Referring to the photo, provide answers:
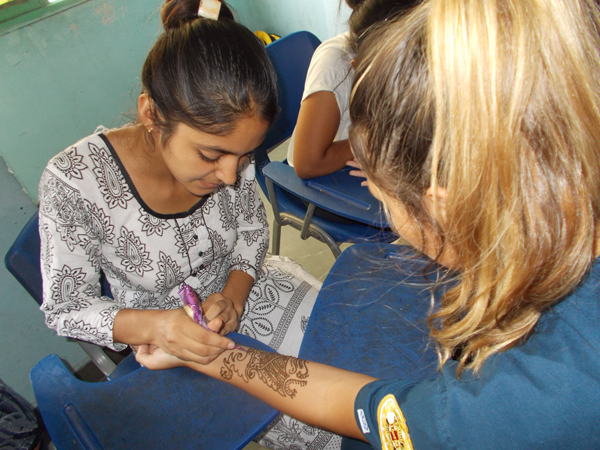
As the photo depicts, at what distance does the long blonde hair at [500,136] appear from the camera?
0.39 m

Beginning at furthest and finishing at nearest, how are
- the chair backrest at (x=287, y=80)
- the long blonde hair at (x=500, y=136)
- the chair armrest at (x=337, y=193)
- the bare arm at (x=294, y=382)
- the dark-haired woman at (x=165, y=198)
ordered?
1. the chair backrest at (x=287, y=80)
2. the chair armrest at (x=337, y=193)
3. the dark-haired woman at (x=165, y=198)
4. the bare arm at (x=294, y=382)
5. the long blonde hair at (x=500, y=136)

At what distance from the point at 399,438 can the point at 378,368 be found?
0.76 ft

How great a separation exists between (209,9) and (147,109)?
0.26m

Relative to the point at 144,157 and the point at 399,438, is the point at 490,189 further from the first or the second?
the point at 144,157

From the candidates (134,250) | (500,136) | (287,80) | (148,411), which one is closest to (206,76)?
(134,250)

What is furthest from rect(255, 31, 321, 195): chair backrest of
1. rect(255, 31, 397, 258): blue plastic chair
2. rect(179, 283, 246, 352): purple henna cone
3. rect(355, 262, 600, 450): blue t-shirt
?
rect(355, 262, 600, 450): blue t-shirt

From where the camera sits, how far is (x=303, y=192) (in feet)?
3.98

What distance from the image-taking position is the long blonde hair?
0.39 metres

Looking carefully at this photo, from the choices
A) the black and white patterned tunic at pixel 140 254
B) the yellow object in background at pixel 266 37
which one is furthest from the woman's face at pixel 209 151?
the yellow object in background at pixel 266 37

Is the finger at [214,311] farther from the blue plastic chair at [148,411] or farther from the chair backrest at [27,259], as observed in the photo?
the chair backrest at [27,259]

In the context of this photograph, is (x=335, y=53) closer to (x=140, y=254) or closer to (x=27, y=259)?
(x=140, y=254)

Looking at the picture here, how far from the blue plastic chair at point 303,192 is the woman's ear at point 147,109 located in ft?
1.68

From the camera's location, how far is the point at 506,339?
1.72ft

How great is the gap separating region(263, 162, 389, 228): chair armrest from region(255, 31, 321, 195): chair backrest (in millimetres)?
285
